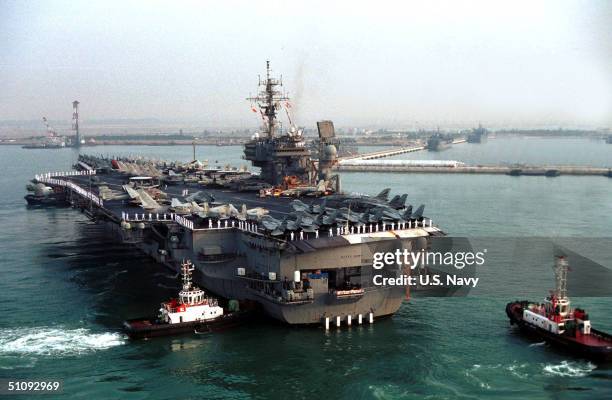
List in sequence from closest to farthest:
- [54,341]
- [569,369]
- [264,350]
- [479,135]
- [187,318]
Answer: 1. [569,369]
2. [264,350]
3. [54,341]
4. [187,318]
5. [479,135]

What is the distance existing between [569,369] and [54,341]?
58.4 feet

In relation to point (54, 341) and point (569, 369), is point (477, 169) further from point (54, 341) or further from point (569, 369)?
point (54, 341)

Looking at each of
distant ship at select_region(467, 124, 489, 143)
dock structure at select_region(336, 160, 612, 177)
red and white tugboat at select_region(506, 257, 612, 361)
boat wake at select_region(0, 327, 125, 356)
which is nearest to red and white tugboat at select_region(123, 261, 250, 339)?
boat wake at select_region(0, 327, 125, 356)

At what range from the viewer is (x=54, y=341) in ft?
77.8

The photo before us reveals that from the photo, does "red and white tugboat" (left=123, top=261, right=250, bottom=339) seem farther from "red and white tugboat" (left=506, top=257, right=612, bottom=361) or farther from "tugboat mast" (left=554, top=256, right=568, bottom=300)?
"tugboat mast" (left=554, top=256, right=568, bottom=300)

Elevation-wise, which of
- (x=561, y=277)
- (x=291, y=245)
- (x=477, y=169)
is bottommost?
(x=561, y=277)

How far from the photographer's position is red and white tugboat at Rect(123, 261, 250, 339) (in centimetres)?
2445

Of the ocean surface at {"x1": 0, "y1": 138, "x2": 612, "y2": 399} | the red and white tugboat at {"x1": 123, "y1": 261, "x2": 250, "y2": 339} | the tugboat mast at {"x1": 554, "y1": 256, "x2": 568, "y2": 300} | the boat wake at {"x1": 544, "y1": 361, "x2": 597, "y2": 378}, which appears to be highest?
the tugboat mast at {"x1": 554, "y1": 256, "x2": 568, "y2": 300}

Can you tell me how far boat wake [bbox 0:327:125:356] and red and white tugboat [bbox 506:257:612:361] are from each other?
49.6 feet

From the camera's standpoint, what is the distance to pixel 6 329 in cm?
2506

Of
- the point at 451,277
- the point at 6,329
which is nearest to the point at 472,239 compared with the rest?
the point at 451,277

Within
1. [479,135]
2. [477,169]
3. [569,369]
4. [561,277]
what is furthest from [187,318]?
[479,135]

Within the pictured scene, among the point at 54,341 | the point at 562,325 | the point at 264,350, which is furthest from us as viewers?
the point at 562,325

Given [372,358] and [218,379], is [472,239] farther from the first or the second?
[218,379]
